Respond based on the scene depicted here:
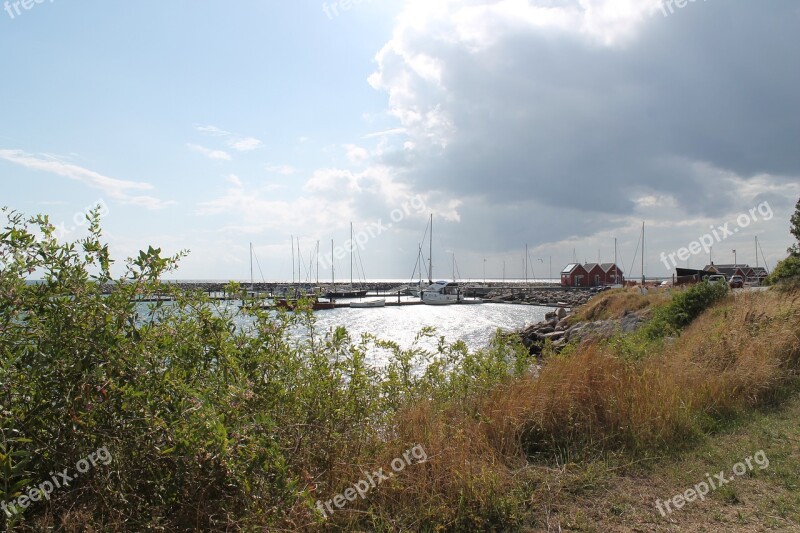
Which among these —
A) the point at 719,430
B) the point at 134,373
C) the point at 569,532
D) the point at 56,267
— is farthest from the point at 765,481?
the point at 56,267

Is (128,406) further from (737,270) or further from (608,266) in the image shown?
(608,266)

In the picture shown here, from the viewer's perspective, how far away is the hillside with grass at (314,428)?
297cm

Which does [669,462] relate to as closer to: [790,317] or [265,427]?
[265,427]

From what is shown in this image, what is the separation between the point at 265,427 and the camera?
3.41 meters

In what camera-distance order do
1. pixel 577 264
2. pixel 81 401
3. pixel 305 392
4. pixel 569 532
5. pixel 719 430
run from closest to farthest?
1. pixel 81 401
2. pixel 569 532
3. pixel 305 392
4. pixel 719 430
5. pixel 577 264

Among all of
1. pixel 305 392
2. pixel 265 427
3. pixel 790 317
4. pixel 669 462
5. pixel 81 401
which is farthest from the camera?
pixel 790 317

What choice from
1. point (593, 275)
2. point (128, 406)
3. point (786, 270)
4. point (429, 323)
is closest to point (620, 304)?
point (786, 270)

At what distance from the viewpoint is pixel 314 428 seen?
168 inches

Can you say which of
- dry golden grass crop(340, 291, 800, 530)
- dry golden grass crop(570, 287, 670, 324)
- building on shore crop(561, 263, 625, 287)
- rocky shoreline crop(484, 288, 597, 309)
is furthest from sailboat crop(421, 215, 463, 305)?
dry golden grass crop(340, 291, 800, 530)

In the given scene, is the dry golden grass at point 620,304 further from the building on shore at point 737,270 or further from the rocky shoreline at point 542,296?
the rocky shoreline at point 542,296

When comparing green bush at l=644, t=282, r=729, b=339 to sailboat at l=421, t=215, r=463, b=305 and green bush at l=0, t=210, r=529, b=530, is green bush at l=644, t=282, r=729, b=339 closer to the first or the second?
green bush at l=0, t=210, r=529, b=530

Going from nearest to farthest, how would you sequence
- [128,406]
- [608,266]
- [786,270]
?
[128,406] < [786,270] < [608,266]

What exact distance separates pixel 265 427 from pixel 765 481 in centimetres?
467

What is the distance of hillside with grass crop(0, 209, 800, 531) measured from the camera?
2.97m
